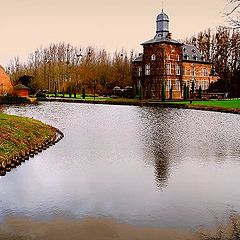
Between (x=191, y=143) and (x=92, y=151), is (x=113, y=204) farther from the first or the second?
(x=191, y=143)

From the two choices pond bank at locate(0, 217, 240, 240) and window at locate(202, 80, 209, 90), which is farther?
window at locate(202, 80, 209, 90)

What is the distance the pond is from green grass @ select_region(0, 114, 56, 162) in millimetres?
681

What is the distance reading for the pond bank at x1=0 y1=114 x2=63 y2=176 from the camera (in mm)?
11393

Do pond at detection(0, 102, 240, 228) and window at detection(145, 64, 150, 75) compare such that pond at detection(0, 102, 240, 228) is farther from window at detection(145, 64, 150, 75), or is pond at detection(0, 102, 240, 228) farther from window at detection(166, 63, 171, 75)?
window at detection(145, 64, 150, 75)

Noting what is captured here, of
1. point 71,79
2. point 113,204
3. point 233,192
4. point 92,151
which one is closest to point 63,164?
point 92,151

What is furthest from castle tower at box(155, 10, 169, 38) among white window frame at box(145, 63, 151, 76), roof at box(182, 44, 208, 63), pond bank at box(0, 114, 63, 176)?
pond bank at box(0, 114, 63, 176)

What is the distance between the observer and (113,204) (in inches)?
304

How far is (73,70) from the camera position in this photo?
7625cm

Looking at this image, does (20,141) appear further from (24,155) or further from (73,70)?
(73,70)

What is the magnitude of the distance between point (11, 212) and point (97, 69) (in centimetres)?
6908

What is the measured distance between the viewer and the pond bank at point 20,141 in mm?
11393

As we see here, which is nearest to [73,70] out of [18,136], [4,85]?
[4,85]

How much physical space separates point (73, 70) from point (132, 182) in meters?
68.4

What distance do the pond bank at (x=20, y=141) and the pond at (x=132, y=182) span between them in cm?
37
